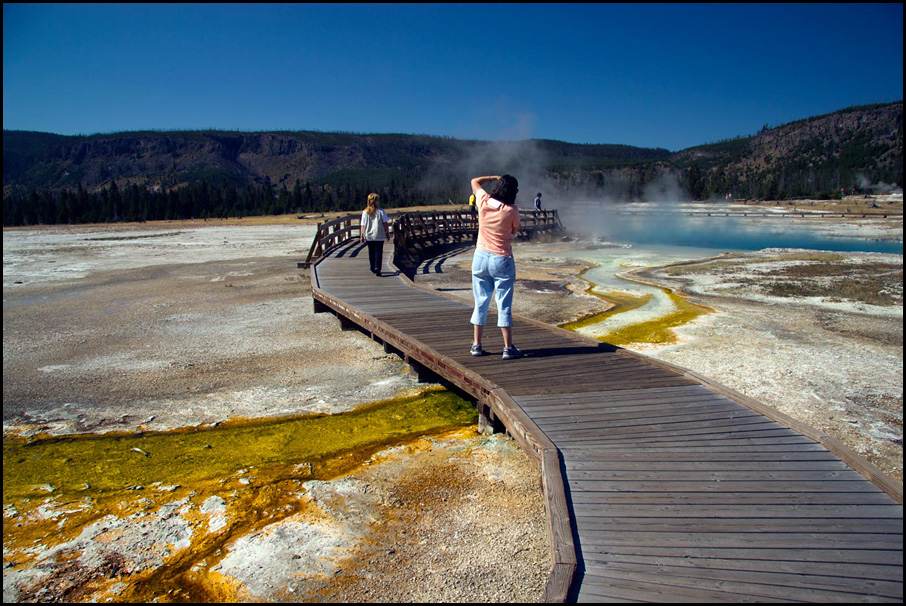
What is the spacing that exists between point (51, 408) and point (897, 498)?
7834mm

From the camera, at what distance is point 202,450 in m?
5.47

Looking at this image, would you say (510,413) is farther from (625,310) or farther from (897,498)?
(625,310)

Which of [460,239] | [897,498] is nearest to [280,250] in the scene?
[460,239]

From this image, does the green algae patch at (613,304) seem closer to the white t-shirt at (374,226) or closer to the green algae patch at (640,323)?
the green algae patch at (640,323)

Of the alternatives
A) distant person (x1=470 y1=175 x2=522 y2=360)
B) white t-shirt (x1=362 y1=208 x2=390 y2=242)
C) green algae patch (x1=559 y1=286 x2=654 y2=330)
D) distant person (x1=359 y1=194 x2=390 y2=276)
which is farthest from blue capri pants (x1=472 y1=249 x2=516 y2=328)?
white t-shirt (x1=362 y1=208 x2=390 y2=242)

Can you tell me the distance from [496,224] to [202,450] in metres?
3.52

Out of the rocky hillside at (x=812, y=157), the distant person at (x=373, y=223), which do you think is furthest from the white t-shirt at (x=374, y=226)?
the rocky hillside at (x=812, y=157)

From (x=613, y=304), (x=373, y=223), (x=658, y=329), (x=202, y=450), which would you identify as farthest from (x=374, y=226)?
(x=202, y=450)

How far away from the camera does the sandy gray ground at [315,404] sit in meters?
3.55

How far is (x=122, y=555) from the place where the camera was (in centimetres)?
381

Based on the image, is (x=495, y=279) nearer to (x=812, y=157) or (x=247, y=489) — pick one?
(x=247, y=489)

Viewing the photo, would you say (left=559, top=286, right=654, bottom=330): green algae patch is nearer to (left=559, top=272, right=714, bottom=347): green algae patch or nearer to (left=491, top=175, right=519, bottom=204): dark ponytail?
(left=559, top=272, right=714, bottom=347): green algae patch

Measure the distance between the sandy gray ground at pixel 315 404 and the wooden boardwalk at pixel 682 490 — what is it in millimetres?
560

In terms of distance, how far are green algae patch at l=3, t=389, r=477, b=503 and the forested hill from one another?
122ft
